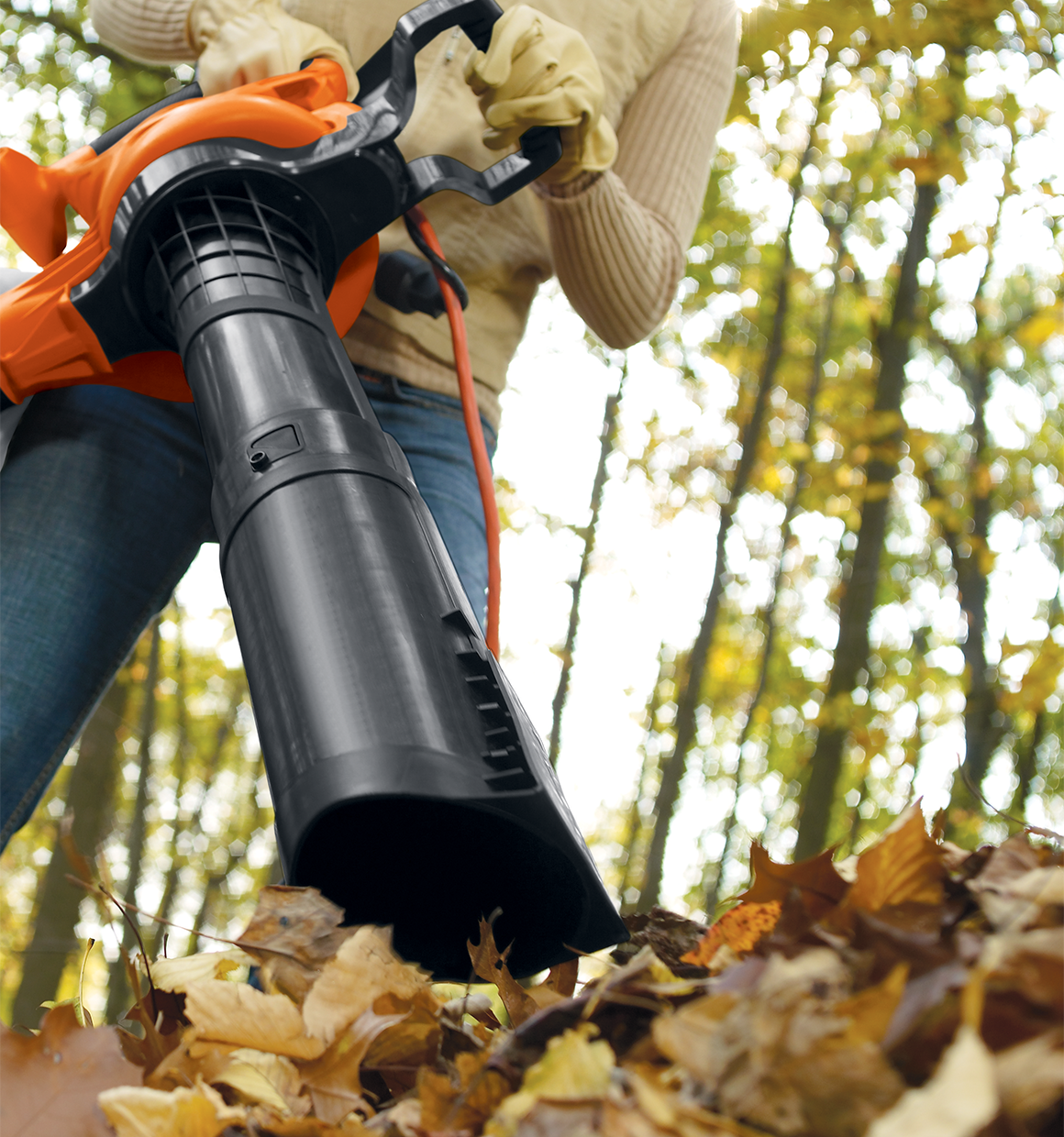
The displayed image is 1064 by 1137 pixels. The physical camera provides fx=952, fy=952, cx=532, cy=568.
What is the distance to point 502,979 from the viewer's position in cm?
49

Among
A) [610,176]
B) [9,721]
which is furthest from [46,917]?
[610,176]

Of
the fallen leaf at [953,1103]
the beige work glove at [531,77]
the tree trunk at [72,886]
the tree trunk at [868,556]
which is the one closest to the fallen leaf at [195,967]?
the fallen leaf at [953,1103]

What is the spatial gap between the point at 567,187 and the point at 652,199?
27cm

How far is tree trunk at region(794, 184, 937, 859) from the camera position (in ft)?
16.7

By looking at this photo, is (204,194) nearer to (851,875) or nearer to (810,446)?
(851,875)

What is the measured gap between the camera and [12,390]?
41.4 inches

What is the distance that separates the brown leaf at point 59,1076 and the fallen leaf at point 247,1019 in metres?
0.03

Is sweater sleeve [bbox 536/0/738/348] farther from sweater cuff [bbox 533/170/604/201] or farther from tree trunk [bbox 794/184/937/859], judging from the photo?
tree trunk [bbox 794/184/937/859]

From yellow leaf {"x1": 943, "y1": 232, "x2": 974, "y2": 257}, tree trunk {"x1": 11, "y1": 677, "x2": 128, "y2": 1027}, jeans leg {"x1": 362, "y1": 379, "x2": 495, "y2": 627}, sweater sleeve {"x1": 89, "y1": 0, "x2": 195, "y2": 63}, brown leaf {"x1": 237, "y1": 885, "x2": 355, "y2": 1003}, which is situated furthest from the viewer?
yellow leaf {"x1": 943, "y1": 232, "x2": 974, "y2": 257}

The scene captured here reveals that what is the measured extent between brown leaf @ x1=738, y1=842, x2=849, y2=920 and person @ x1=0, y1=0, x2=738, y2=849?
68 cm

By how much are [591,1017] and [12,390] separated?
38.7 inches

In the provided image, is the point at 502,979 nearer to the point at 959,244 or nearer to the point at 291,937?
the point at 291,937

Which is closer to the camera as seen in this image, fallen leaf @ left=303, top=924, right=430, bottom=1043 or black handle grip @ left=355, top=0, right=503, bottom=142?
fallen leaf @ left=303, top=924, right=430, bottom=1043

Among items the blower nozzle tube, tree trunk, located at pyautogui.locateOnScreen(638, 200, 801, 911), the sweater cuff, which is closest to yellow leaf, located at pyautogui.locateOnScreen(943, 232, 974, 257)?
tree trunk, located at pyautogui.locateOnScreen(638, 200, 801, 911)
